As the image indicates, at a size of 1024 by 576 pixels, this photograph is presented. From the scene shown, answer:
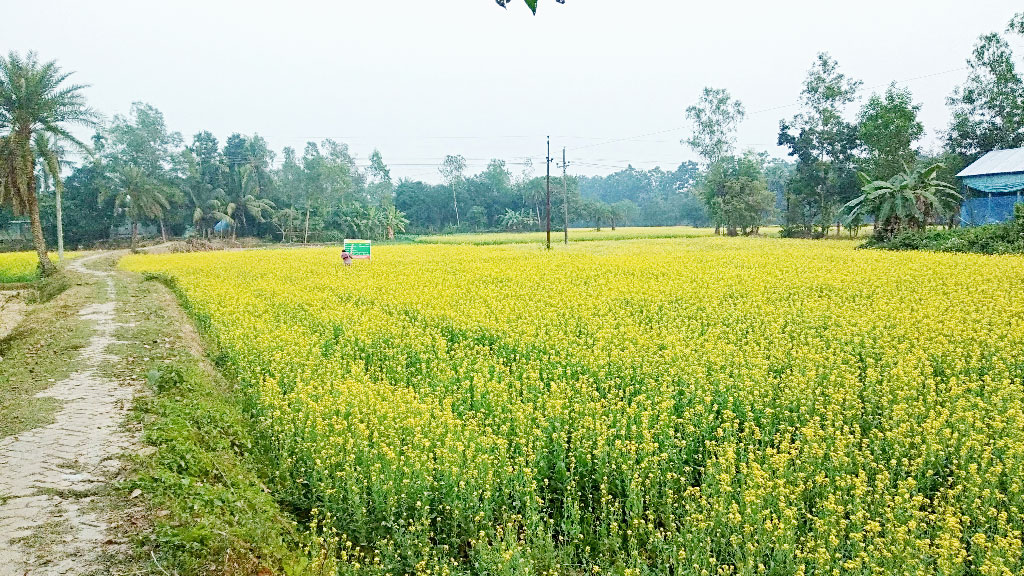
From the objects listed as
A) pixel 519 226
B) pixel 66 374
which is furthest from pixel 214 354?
pixel 519 226

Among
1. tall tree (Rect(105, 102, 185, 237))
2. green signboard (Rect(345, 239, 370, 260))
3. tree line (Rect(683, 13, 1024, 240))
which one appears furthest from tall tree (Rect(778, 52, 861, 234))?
tall tree (Rect(105, 102, 185, 237))

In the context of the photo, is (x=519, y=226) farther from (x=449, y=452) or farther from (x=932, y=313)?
(x=449, y=452)

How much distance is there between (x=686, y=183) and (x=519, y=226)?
4818 cm

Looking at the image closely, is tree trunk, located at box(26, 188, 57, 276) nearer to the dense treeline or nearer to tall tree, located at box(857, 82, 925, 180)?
the dense treeline

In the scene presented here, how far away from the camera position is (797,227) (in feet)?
152

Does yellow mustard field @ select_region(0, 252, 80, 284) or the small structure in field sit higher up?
the small structure in field

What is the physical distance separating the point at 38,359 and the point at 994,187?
39345 mm

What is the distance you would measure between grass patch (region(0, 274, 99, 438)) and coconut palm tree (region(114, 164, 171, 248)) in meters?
33.8

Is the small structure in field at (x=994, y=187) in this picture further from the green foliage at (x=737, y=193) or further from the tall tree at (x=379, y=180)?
the tall tree at (x=379, y=180)

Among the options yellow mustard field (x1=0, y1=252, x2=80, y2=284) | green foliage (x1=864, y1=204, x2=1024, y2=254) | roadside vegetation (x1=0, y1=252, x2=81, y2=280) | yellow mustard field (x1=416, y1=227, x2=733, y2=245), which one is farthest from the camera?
yellow mustard field (x1=416, y1=227, x2=733, y2=245)

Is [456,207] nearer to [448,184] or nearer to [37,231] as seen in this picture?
[448,184]

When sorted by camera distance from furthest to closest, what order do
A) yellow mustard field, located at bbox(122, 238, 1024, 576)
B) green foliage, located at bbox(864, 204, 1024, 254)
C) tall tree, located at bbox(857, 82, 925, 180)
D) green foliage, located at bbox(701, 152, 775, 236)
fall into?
green foliage, located at bbox(701, 152, 775, 236), tall tree, located at bbox(857, 82, 925, 180), green foliage, located at bbox(864, 204, 1024, 254), yellow mustard field, located at bbox(122, 238, 1024, 576)

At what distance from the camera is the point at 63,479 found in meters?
5.00

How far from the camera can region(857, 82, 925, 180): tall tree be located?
3784cm
